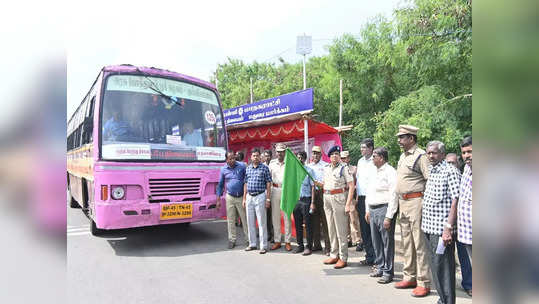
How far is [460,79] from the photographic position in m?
8.80

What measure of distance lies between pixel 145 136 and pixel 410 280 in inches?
174

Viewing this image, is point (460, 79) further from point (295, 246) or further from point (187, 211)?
point (187, 211)

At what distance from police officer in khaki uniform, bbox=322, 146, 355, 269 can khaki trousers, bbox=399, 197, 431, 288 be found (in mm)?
1041

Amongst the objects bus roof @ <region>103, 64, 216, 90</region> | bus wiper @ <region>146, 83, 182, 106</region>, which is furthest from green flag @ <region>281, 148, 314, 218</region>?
bus roof @ <region>103, 64, 216, 90</region>

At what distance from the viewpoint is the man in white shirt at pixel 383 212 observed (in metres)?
4.38

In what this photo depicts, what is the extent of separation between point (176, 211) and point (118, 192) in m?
0.95

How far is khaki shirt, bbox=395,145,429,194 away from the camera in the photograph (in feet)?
12.8

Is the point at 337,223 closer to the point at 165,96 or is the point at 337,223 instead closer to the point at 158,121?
the point at 158,121

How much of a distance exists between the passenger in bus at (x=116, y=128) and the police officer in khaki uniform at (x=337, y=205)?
3257mm

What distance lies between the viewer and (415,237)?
13.1ft

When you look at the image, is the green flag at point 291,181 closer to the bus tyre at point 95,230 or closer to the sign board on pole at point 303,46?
the bus tyre at point 95,230

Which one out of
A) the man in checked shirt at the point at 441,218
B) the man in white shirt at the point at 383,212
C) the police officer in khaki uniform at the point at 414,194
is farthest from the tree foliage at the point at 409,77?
the man in checked shirt at the point at 441,218

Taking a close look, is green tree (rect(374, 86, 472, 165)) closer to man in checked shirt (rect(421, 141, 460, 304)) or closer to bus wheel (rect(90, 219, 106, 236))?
man in checked shirt (rect(421, 141, 460, 304))

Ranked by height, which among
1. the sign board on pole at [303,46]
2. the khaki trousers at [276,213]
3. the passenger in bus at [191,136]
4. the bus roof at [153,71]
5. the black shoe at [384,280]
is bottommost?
the black shoe at [384,280]
